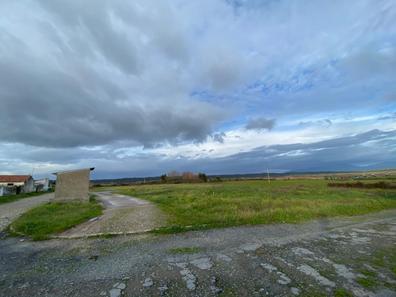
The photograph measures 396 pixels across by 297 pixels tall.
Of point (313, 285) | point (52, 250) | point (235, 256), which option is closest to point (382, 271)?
point (313, 285)

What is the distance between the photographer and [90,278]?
583cm

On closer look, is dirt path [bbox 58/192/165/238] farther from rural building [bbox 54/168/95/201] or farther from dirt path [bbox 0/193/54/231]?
rural building [bbox 54/168/95/201]

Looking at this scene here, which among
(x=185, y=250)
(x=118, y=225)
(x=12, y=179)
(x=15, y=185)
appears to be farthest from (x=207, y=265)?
(x=12, y=179)

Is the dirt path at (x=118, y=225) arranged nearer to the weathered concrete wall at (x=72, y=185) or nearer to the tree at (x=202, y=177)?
the weathered concrete wall at (x=72, y=185)

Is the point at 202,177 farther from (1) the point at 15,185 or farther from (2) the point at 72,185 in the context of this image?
(2) the point at 72,185

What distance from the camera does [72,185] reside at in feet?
74.1

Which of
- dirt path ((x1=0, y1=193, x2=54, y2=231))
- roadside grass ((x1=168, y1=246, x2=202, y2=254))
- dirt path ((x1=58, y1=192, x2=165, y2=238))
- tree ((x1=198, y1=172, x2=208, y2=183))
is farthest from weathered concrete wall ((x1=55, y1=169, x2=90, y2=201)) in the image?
tree ((x1=198, y1=172, x2=208, y2=183))

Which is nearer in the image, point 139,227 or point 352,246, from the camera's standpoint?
point 352,246

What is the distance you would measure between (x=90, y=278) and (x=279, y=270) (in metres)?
4.59

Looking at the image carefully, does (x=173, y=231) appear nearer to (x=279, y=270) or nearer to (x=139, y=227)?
(x=139, y=227)

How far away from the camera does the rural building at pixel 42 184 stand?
5553 cm

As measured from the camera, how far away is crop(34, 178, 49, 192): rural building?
55.5 m

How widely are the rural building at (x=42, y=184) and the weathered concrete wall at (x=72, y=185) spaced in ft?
129

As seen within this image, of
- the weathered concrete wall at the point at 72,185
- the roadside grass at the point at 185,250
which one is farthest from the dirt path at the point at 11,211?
the roadside grass at the point at 185,250
